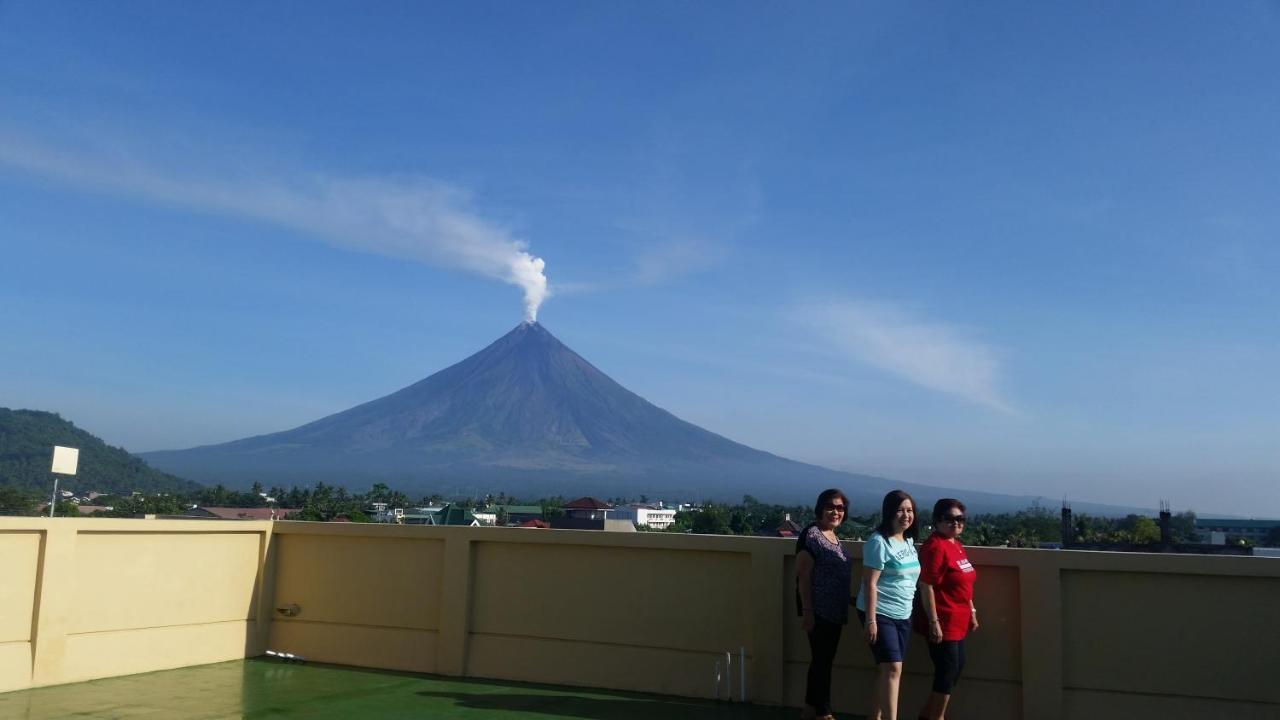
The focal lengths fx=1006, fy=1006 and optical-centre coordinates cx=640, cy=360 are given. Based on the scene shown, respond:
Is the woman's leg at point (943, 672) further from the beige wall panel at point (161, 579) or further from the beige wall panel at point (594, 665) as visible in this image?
the beige wall panel at point (161, 579)

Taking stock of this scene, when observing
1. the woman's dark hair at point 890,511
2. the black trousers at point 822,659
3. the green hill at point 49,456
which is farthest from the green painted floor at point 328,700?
the green hill at point 49,456

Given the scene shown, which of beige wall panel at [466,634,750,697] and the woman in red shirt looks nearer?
the woman in red shirt

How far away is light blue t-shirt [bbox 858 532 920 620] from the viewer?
4.41 metres

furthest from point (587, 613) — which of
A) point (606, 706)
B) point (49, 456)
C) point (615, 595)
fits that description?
point (49, 456)

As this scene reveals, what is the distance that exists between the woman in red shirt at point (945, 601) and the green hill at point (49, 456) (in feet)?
265

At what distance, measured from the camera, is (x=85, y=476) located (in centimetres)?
8094

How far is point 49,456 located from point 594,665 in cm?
8265

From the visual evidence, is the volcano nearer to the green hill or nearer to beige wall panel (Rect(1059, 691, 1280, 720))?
the green hill

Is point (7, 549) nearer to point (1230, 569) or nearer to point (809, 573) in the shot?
point (809, 573)

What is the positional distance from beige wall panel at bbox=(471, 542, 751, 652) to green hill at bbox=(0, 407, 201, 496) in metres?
78.3

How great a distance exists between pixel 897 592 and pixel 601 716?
5.29 feet

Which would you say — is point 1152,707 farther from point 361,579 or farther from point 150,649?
point 150,649

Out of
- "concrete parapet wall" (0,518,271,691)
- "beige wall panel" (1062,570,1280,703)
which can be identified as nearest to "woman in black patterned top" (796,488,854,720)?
"beige wall panel" (1062,570,1280,703)

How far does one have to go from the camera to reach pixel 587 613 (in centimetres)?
579
